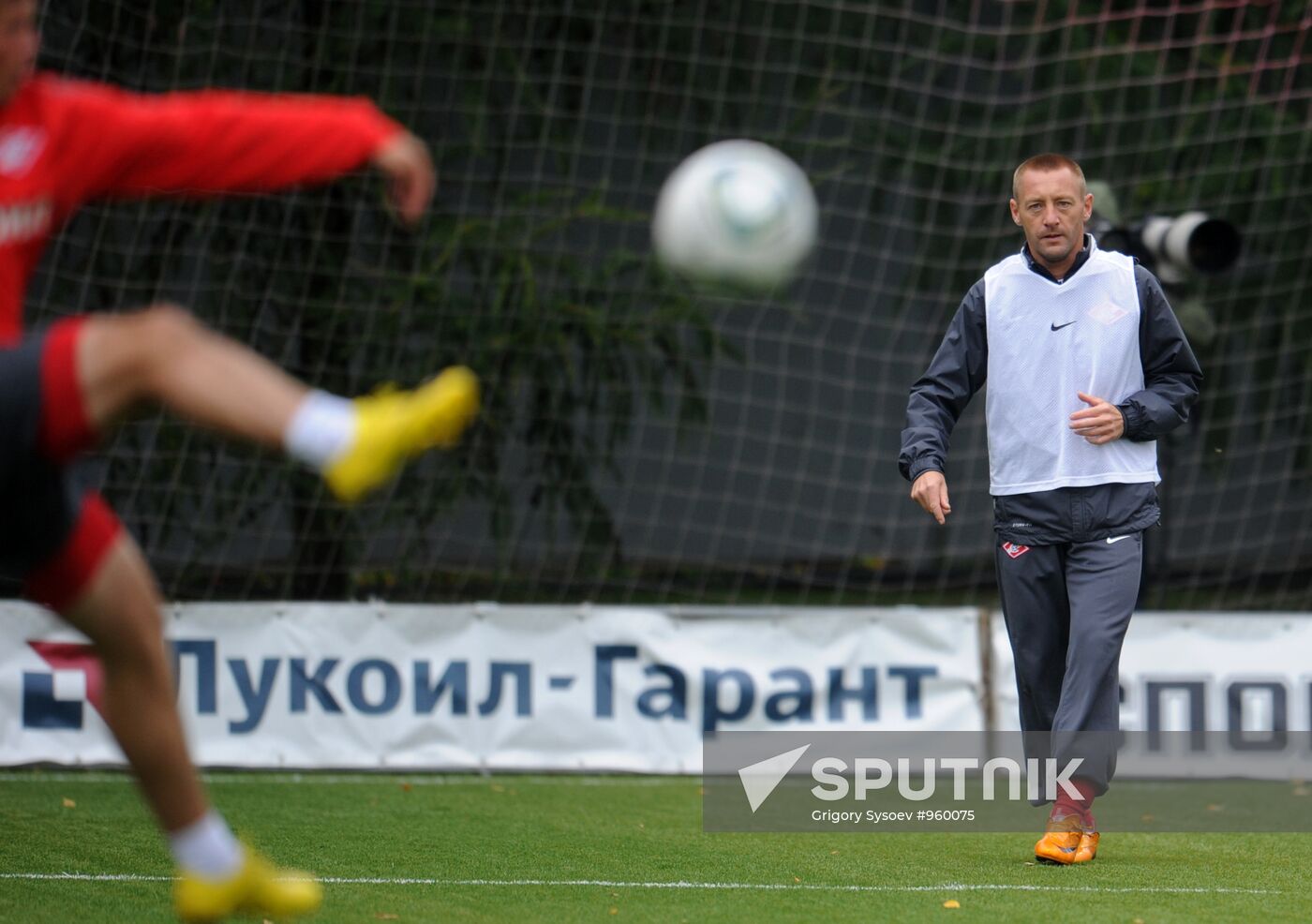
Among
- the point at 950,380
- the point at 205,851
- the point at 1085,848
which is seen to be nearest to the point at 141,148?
the point at 205,851

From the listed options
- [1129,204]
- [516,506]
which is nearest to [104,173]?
[516,506]

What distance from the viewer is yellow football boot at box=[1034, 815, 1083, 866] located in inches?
184

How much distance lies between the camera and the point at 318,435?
259 centimetres

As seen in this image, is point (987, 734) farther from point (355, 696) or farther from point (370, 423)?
point (370, 423)

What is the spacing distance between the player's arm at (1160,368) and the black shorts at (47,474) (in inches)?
117

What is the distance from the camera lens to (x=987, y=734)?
7.68 metres

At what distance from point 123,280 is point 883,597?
522cm

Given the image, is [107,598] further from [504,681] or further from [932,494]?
→ [504,681]

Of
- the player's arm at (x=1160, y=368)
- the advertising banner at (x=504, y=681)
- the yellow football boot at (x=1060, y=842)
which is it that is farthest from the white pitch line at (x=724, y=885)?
the advertising banner at (x=504, y=681)

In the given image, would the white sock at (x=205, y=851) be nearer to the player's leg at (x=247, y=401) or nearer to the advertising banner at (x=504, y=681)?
the player's leg at (x=247, y=401)

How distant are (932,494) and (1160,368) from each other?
82 centimetres

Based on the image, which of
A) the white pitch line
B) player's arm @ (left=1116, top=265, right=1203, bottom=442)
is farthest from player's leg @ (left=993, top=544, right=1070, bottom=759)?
the white pitch line

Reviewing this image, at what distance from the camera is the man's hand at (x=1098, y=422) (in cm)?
470

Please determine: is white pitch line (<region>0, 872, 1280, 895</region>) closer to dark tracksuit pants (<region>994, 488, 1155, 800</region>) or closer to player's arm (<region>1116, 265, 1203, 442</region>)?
dark tracksuit pants (<region>994, 488, 1155, 800</region>)
